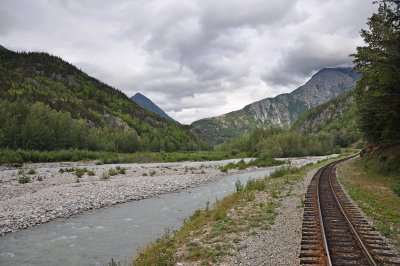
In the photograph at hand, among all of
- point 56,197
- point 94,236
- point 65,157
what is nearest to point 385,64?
point 94,236

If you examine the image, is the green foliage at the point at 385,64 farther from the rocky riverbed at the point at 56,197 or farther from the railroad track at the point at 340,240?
the rocky riverbed at the point at 56,197

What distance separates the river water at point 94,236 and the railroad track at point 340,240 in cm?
780

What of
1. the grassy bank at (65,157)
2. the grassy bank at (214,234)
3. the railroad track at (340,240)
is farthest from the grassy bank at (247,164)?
the railroad track at (340,240)

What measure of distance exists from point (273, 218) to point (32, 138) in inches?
3318

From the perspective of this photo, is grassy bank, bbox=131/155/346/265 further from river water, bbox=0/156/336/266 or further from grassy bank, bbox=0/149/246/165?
grassy bank, bbox=0/149/246/165

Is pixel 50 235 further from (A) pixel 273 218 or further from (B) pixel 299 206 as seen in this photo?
(B) pixel 299 206

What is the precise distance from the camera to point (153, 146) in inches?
6875

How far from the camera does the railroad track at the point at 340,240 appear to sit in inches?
409

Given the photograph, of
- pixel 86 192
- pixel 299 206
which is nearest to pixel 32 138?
pixel 86 192

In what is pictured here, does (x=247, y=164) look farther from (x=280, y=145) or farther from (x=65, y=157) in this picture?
(x=280, y=145)

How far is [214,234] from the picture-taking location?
47.6 ft

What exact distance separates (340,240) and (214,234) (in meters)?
5.27

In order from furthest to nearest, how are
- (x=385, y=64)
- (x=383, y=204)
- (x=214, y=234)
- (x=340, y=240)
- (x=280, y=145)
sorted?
(x=280, y=145) < (x=385, y=64) < (x=383, y=204) < (x=214, y=234) < (x=340, y=240)

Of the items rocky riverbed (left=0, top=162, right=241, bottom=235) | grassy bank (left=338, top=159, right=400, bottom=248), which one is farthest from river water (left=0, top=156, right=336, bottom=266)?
Answer: grassy bank (left=338, top=159, right=400, bottom=248)
